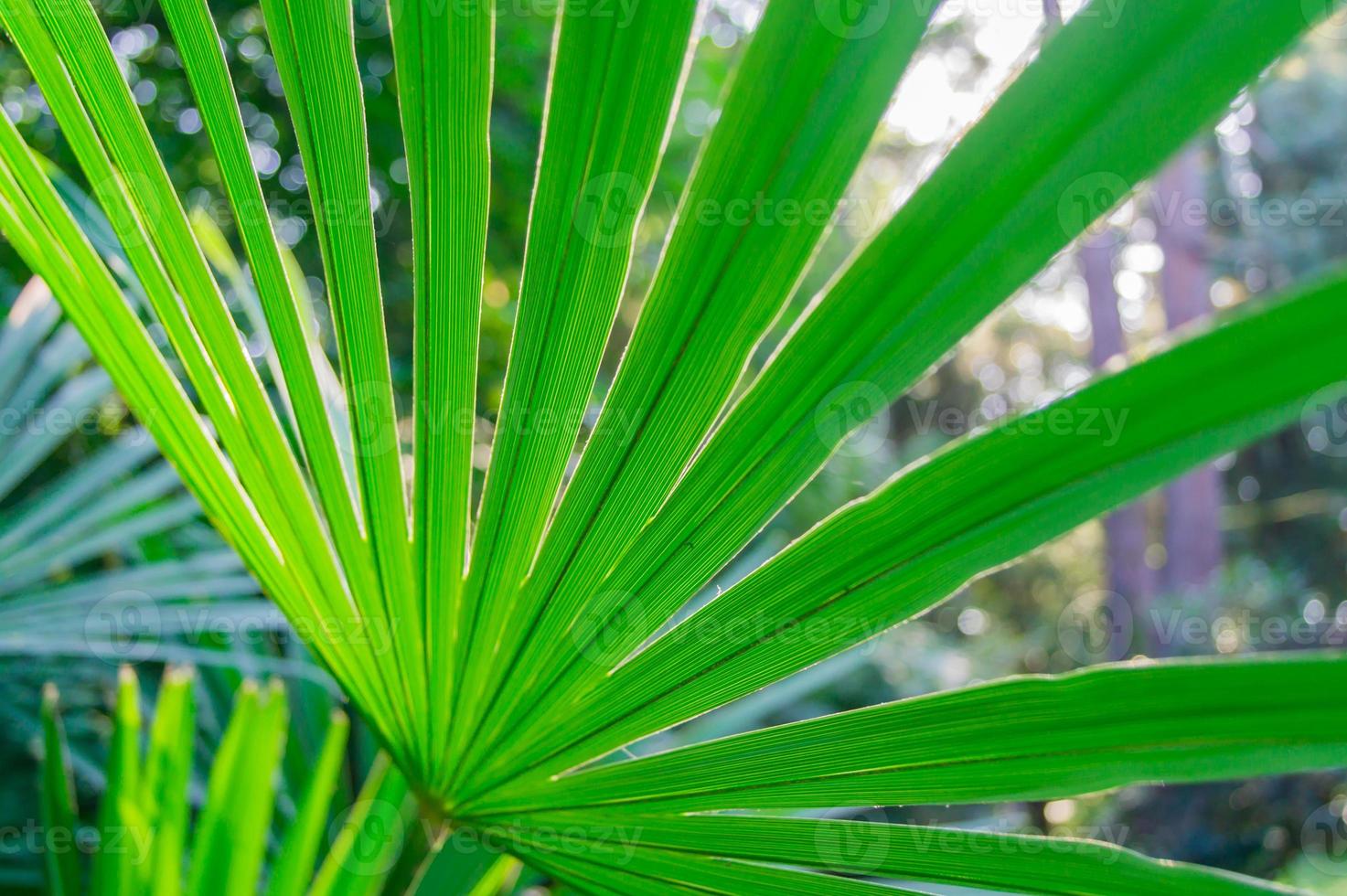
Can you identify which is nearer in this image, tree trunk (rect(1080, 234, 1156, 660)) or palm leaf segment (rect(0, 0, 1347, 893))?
palm leaf segment (rect(0, 0, 1347, 893))

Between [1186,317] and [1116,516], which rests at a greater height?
[1186,317]

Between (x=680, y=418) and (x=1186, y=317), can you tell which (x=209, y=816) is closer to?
(x=680, y=418)

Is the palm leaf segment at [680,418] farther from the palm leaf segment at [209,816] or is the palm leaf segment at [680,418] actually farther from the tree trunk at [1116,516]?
the tree trunk at [1116,516]

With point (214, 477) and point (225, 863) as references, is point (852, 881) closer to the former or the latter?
point (214, 477)

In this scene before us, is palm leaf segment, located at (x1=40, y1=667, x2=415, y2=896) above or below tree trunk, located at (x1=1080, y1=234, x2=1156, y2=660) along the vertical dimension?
below

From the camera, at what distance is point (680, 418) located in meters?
0.68

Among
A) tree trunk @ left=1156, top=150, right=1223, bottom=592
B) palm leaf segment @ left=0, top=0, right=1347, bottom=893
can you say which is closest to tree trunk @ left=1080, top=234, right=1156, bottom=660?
tree trunk @ left=1156, top=150, right=1223, bottom=592

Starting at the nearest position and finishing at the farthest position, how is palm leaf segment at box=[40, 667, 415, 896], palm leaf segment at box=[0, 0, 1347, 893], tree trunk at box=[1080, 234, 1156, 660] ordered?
palm leaf segment at box=[0, 0, 1347, 893] → palm leaf segment at box=[40, 667, 415, 896] → tree trunk at box=[1080, 234, 1156, 660]

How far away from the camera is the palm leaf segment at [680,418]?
52 centimetres

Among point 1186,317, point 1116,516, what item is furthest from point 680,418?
point 1186,317

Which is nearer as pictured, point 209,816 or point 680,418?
point 680,418

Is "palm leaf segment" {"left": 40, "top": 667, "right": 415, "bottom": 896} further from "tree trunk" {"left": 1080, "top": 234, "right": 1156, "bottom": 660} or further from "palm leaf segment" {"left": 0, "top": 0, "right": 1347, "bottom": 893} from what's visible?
"tree trunk" {"left": 1080, "top": 234, "right": 1156, "bottom": 660}

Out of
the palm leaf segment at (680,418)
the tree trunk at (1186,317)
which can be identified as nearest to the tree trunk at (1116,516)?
the tree trunk at (1186,317)

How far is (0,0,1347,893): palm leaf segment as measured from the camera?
52 cm
